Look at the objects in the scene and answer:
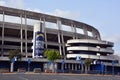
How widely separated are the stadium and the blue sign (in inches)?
119

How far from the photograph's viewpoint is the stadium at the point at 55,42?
11538 cm

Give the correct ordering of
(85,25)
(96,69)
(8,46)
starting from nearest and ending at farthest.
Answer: (8,46), (96,69), (85,25)

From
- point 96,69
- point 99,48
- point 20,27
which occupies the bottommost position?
point 96,69

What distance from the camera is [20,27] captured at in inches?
4609

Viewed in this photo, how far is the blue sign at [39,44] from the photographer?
10973cm

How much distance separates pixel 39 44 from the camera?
10988 centimetres

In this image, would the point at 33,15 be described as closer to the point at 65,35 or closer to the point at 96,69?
the point at 65,35

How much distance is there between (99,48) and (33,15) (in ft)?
104

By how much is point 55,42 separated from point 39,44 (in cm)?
1968

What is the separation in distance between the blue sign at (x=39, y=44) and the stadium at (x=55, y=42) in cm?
301

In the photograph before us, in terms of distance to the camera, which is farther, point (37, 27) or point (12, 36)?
point (12, 36)

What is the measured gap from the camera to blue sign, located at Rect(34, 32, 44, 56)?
360 ft

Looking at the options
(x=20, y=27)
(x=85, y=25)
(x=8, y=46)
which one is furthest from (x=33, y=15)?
(x=85, y=25)

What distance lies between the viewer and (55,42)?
128750mm
